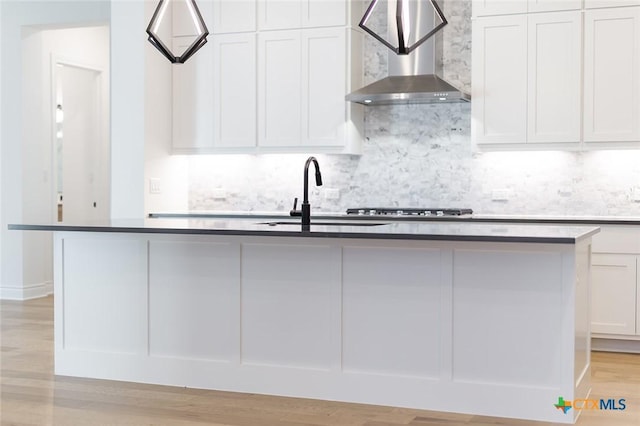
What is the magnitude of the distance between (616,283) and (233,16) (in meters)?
3.73

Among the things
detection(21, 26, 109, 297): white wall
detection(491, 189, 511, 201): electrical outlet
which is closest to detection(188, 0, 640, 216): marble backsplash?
detection(491, 189, 511, 201): electrical outlet

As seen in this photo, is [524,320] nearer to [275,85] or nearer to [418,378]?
[418,378]

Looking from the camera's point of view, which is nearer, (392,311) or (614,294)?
(392,311)

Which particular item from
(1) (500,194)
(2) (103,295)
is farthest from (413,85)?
(2) (103,295)

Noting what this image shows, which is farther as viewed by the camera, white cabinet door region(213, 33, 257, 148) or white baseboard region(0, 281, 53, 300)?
white baseboard region(0, 281, 53, 300)

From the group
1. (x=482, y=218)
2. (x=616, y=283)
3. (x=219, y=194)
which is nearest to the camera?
(x=616, y=283)

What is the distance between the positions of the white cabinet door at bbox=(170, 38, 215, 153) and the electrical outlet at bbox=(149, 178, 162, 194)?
339 mm

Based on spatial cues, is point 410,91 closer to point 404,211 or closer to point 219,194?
point 404,211

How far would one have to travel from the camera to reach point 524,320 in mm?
4035

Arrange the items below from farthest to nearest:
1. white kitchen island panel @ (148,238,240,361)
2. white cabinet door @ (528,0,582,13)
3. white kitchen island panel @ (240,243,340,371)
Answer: white cabinet door @ (528,0,582,13) < white kitchen island panel @ (148,238,240,361) < white kitchen island panel @ (240,243,340,371)

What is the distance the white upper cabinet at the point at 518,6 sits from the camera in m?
6.06

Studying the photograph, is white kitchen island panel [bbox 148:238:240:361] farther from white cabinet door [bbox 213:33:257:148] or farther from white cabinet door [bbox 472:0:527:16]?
white cabinet door [bbox 472:0:527:16]

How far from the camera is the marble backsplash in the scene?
21.1 ft

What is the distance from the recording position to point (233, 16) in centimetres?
705
